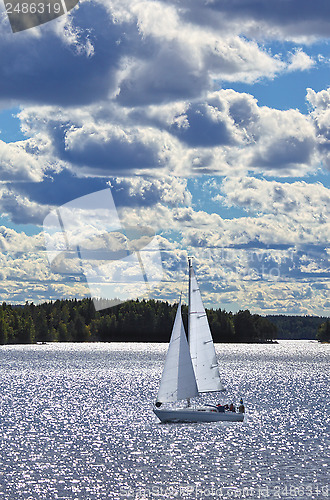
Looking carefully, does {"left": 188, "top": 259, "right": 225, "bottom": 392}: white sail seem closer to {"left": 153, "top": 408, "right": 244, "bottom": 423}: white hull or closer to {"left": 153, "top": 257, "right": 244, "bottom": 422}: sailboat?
{"left": 153, "top": 257, "right": 244, "bottom": 422}: sailboat

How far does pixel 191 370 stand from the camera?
258 feet

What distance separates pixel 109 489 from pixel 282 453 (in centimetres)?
2103

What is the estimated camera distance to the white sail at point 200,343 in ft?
262

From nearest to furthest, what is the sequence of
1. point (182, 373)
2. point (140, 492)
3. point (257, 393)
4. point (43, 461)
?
1. point (140, 492)
2. point (43, 461)
3. point (182, 373)
4. point (257, 393)

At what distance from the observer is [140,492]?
48625 millimetres

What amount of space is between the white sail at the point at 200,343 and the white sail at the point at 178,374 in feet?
3.45

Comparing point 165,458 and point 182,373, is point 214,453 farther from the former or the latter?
point 182,373

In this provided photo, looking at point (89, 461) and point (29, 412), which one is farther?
point (29, 412)

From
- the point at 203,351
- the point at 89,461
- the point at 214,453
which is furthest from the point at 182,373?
the point at 89,461

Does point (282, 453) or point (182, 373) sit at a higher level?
point (182, 373)

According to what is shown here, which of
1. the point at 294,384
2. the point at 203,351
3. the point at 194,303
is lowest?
the point at 294,384

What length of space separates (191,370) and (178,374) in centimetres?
145

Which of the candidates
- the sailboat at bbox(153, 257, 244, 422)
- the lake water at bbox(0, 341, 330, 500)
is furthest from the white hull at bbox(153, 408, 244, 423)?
the lake water at bbox(0, 341, 330, 500)

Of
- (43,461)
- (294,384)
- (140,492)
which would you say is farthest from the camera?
(294,384)
